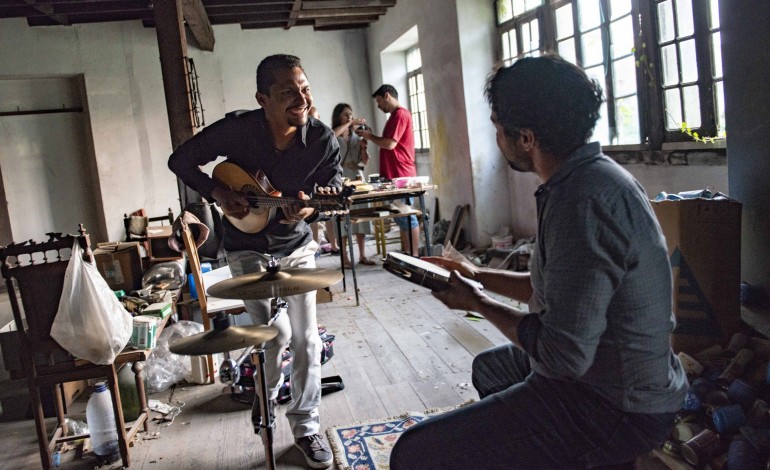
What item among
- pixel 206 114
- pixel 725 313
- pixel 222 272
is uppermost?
pixel 206 114

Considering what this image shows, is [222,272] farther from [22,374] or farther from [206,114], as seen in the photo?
[206,114]

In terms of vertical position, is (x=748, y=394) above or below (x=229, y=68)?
below

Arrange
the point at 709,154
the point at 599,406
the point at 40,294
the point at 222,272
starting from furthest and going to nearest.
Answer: the point at 222,272, the point at 709,154, the point at 40,294, the point at 599,406

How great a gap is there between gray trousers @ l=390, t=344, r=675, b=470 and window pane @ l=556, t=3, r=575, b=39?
14.7 ft

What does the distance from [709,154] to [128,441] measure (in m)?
3.38

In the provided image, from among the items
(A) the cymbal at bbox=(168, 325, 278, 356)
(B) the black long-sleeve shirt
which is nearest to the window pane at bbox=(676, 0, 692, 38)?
(B) the black long-sleeve shirt

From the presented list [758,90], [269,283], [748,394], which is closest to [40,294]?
[269,283]

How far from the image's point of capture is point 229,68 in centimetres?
973

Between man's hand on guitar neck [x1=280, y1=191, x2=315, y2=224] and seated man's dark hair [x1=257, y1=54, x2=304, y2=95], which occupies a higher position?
seated man's dark hair [x1=257, y1=54, x2=304, y2=95]

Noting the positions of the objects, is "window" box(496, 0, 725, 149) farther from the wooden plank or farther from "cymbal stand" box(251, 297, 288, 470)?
"cymbal stand" box(251, 297, 288, 470)

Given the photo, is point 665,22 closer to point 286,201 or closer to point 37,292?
point 286,201

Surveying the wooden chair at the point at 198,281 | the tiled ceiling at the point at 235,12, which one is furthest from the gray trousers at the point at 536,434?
Result: the tiled ceiling at the point at 235,12

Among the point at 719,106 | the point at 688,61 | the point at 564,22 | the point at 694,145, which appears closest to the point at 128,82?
the point at 564,22

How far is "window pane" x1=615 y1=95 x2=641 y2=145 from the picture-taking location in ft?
15.4
